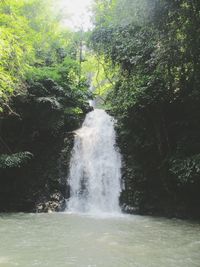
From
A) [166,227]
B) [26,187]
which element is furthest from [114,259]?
[26,187]

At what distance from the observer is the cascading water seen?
1332 centimetres

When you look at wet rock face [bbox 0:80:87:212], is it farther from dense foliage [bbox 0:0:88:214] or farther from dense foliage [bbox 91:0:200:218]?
dense foliage [bbox 91:0:200:218]

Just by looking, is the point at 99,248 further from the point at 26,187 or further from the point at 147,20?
the point at 26,187

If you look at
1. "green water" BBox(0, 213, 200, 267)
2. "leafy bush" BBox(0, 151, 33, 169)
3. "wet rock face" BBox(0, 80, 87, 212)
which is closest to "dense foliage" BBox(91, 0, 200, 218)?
"green water" BBox(0, 213, 200, 267)

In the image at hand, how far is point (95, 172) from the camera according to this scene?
14.2 meters

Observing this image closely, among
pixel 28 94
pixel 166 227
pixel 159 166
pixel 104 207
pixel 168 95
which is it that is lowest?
pixel 166 227

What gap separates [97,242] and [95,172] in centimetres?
654

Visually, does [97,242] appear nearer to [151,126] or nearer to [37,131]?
[151,126]

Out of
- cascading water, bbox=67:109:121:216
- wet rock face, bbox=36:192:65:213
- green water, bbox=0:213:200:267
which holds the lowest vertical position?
green water, bbox=0:213:200:267

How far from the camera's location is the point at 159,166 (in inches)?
521

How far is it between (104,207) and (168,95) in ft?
15.1

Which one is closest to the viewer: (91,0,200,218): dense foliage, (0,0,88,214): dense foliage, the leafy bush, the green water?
the green water

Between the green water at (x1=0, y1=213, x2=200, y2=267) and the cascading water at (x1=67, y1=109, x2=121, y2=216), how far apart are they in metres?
1.89

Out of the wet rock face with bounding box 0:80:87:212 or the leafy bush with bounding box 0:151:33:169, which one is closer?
the leafy bush with bounding box 0:151:33:169
